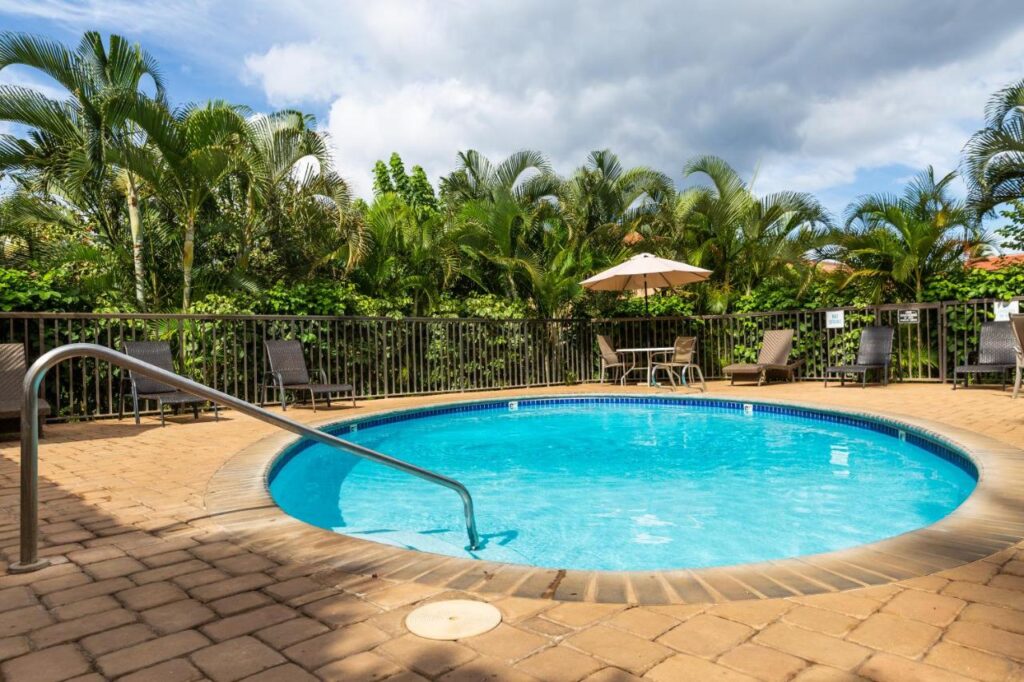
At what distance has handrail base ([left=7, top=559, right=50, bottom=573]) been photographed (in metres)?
2.56

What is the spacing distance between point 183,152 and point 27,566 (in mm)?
7638

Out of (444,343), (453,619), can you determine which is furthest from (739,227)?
(453,619)

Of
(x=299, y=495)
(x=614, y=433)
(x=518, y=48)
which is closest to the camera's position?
(x=299, y=495)

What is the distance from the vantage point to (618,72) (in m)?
13.6

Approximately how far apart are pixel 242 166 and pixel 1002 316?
1202 centimetres

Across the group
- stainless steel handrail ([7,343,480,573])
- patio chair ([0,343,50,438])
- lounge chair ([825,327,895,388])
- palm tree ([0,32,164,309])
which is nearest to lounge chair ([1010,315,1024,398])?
lounge chair ([825,327,895,388])

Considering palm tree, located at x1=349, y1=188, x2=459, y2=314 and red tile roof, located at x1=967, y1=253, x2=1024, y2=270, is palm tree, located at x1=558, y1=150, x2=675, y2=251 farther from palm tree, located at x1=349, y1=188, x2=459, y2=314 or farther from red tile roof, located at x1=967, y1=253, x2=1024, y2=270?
red tile roof, located at x1=967, y1=253, x2=1024, y2=270

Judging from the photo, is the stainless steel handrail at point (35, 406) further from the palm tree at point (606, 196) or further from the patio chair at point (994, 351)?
the palm tree at point (606, 196)

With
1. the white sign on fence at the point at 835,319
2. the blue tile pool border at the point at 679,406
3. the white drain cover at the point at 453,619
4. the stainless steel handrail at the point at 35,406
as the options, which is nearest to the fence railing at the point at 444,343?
the white sign on fence at the point at 835,319

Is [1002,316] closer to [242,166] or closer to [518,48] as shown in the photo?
[518,48]

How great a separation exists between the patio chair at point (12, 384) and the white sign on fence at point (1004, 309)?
12575 mm

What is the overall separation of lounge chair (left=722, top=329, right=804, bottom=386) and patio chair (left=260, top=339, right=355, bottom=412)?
7.05 m

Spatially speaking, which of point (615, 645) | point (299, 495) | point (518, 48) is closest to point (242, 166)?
point (518, 48)

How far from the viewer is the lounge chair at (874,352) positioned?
33.8ft
